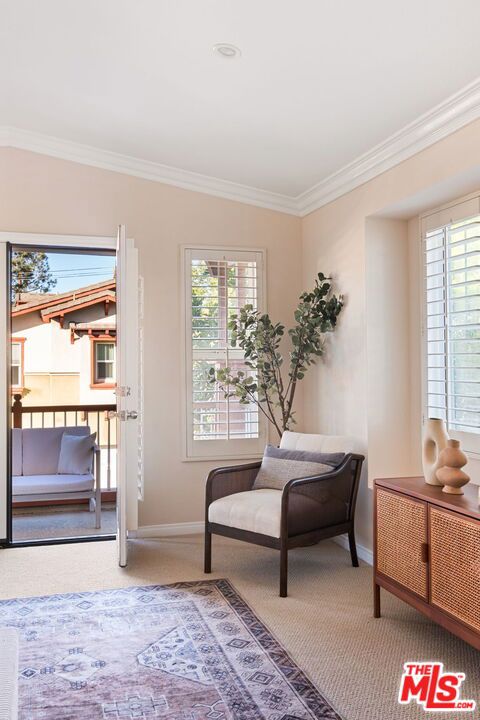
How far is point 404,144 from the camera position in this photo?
3.66 metres

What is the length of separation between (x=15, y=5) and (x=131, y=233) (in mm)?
2054

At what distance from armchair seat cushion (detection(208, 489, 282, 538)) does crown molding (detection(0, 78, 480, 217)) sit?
85.1 inches

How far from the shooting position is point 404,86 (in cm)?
313

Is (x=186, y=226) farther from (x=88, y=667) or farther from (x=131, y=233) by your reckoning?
(x=88, y=667)

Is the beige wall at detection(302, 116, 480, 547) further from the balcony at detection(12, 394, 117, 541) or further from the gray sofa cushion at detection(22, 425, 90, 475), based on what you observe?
the gray sofa cushion at detection(22, 425, 90, 475)

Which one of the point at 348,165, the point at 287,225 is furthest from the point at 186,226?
the point at 348,165

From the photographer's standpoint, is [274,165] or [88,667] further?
[274,165]

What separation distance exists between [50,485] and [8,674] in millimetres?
2863

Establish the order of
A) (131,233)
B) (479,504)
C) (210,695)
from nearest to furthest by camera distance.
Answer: (210,695)
(479,504)
(131,233)

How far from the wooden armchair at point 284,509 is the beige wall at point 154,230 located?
86 centimetres

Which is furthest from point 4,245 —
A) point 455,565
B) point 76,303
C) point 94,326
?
point 94,326

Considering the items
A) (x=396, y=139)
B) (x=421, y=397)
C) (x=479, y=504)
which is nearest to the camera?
(x=479, y=504)

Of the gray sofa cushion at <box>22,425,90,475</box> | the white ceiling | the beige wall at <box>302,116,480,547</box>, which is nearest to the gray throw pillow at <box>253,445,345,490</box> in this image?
the beige wall at <box>302,116,480,547</box>

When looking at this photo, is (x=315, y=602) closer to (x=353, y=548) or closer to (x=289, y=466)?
(x=353, y=548)
